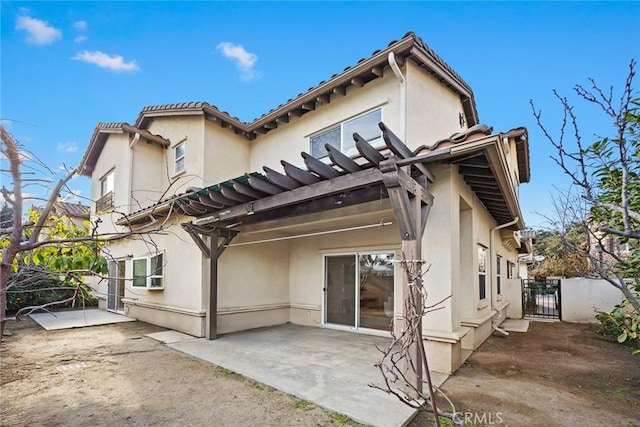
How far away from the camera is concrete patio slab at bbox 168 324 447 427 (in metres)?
4.57

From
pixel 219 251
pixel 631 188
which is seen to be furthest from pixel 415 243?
pixel 219 251

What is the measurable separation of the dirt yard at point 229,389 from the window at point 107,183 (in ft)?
23.7

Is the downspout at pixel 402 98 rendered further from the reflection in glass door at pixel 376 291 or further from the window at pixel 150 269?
the window at pixel 150 269

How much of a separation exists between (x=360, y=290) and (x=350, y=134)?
13.6 ft

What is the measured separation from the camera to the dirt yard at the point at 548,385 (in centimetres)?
438

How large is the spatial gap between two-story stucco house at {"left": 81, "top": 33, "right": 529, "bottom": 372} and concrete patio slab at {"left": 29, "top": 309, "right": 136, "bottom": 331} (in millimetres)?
760

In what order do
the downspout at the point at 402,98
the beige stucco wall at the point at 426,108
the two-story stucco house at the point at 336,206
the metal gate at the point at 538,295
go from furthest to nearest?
the metal gate at the point at 538,295 < the beige stucco wall at the point at 426,108 < the downspout at the point at 402,98 < the two-story stucco house at the point at 336,206

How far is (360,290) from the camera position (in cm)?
945

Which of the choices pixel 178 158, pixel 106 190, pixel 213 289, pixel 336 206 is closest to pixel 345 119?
pixel 336 206

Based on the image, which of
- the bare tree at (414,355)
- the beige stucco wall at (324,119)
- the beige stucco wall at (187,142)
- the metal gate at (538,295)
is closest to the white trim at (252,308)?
the beige stucco wall at (187,142)

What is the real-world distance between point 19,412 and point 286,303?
705cm

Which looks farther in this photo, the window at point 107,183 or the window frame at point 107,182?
the window at point 107,183

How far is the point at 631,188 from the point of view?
13.2 ft

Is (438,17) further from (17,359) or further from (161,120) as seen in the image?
(17,359)
